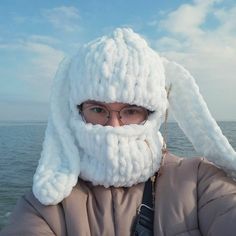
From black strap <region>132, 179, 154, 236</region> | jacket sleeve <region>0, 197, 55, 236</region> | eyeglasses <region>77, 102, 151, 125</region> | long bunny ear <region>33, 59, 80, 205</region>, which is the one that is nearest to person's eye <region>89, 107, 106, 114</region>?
eyeglasses <region>77, 102, 151, 125</region>

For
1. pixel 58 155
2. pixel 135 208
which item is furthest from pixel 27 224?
pixel 135 208

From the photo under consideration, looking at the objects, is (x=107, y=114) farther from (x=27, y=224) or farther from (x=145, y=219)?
(x=27, y=224)

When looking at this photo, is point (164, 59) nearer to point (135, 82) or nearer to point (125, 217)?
point (135, 82)

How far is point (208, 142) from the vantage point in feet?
8.92

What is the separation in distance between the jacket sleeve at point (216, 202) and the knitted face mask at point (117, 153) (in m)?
0.31

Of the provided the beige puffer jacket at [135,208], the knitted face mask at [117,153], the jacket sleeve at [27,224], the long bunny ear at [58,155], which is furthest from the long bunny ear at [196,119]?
the jacket sleeve at [27,224]

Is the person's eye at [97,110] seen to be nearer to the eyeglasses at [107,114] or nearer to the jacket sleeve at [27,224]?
the eyeglasses at [107,114]

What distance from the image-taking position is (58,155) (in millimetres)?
2688

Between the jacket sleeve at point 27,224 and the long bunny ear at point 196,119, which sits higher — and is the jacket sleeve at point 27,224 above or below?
below

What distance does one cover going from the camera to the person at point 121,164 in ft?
8.09

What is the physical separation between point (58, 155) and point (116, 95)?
1.83 ft

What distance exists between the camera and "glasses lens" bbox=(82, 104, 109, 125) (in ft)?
8.50

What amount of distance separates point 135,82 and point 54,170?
0.73m

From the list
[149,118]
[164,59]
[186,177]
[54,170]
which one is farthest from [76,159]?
[164,59]
